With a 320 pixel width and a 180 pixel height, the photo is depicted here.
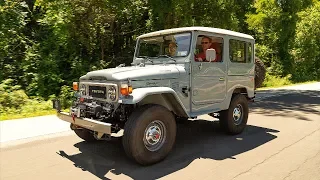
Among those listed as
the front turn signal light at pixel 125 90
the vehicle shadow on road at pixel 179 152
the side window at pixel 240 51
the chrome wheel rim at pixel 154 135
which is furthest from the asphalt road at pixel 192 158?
the side window at pixel 240 51

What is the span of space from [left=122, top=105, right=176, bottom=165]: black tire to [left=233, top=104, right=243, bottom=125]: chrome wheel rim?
219 centimetres

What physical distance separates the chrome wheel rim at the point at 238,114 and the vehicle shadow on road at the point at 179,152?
1.08ft

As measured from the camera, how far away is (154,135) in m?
4.89

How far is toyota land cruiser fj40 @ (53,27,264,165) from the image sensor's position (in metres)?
4.70

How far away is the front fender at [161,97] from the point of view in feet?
15.0

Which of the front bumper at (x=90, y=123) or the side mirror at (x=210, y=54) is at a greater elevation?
the side mirror at (x=210, y=54)

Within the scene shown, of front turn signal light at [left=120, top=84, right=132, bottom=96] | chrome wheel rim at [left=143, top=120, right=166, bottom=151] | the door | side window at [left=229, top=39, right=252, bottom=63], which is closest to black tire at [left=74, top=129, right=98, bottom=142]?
chrome wheel rim at [left=143, top=120, right=166, bottom=151]

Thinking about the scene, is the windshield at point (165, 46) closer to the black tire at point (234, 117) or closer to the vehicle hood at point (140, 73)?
the vehicle hood at point (140, 73)

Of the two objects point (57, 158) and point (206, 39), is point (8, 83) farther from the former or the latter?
point (206, 39)

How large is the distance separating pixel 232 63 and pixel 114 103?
117 inches

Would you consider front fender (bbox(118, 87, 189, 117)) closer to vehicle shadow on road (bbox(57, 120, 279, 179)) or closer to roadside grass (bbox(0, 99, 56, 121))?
vehicle shadow on road (bbox(57, 120, 279, 179))

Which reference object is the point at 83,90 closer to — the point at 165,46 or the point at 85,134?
the point at 85,134

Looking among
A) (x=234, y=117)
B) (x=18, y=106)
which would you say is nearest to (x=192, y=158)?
(x=234, y=117)

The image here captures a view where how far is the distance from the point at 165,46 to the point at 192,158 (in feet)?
7.62
